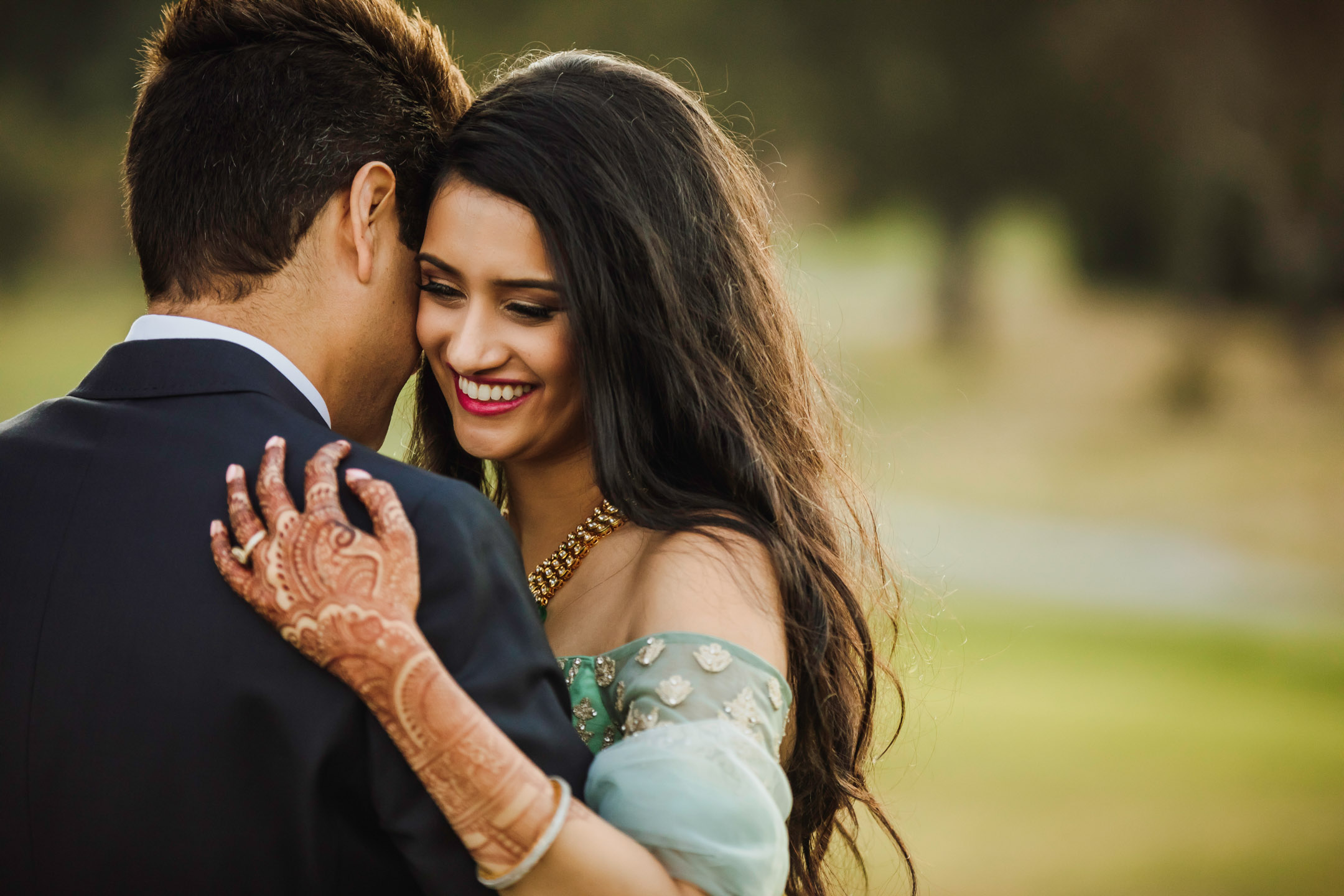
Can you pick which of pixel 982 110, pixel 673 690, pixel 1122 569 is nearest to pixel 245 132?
pixel 673 690

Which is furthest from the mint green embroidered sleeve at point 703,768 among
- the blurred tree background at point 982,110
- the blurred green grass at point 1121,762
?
the blurred tree background at point 982,110

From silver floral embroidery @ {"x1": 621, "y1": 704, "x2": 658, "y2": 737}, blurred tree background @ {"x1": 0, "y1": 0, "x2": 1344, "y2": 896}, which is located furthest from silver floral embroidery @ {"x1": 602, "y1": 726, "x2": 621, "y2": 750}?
blurred tree background @ {"x1": 0, "y1": 0, "x2": 1344, "y2": 896}

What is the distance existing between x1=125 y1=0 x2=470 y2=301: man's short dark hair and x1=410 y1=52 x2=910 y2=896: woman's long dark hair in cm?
23

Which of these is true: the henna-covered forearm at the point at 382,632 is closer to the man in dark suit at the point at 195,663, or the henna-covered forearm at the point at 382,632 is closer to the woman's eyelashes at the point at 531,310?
the man in dark suit at the point at 195,663

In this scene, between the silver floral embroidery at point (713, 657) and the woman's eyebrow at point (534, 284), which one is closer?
the silver floral embroidery at point (713, 657)

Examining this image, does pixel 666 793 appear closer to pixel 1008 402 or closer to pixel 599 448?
pixel 599 448

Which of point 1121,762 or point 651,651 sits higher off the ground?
point 651,651

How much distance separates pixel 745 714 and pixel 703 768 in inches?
4.4

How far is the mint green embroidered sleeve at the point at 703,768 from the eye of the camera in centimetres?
122

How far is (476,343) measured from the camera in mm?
1659

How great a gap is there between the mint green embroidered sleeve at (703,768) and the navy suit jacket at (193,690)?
0.13 metres

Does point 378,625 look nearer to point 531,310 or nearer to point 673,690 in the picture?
point 673,690

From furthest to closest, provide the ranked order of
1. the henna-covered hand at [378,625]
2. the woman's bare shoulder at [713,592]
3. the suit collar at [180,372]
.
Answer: the woman's bare shoulder at [713,592] < the suit collar at [180,372] < the henna-covered hand at [378,625]

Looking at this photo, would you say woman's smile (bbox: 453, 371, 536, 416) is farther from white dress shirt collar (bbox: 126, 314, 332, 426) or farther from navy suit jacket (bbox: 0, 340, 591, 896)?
navy suit jacket (bbox: 0, 340, 591, 896)
